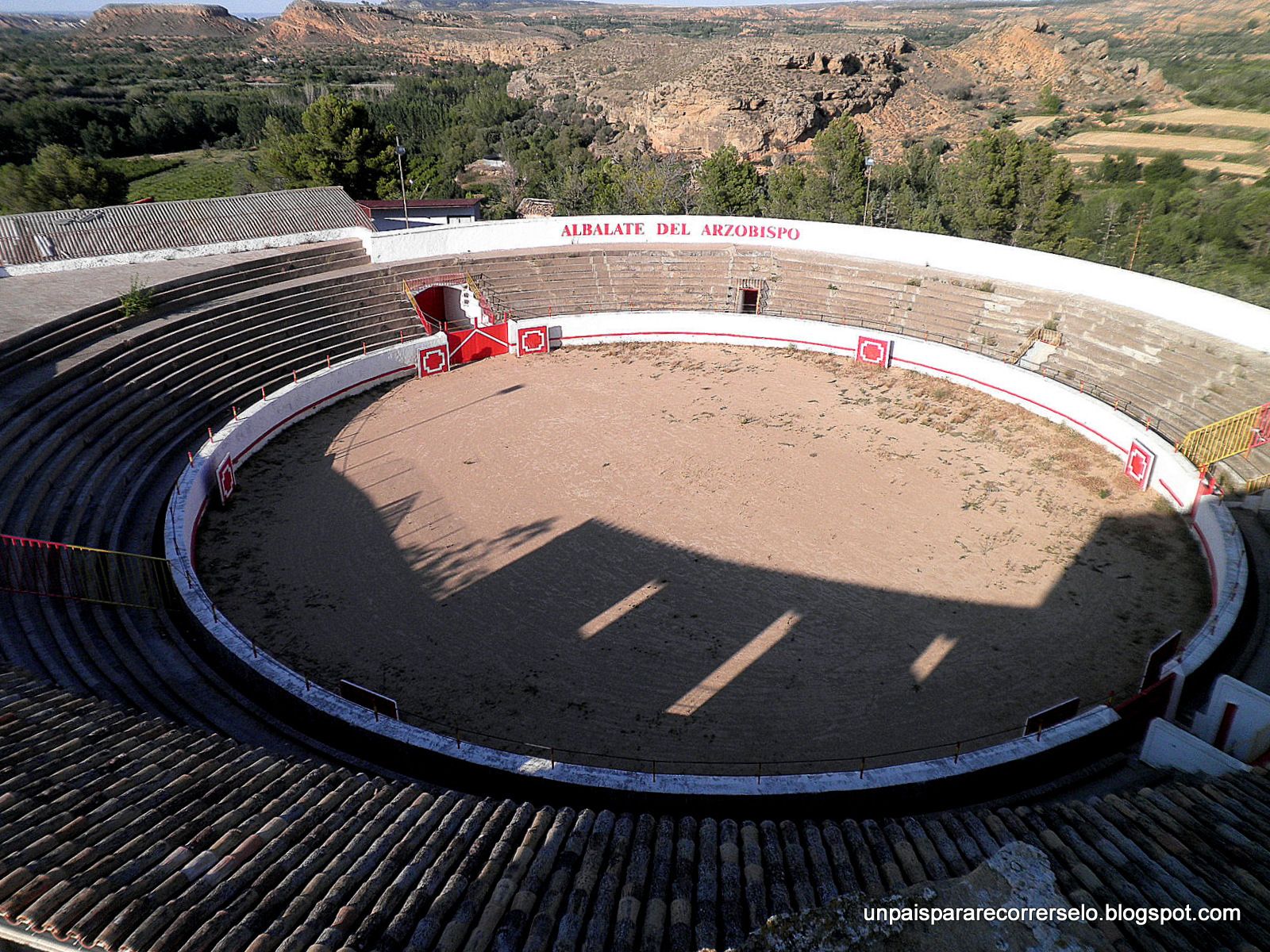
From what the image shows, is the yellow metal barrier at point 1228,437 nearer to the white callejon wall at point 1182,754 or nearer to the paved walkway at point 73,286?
the white callejon wall at point 1182,754

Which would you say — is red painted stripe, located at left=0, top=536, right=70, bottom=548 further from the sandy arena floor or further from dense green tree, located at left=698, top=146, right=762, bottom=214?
dense green tree, located at left=698, top=146, right=762, bottom=214

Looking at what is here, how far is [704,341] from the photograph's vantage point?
34844 mm

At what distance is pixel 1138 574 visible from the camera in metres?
19.6

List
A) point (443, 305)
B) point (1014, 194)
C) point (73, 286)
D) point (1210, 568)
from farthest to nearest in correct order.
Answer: point (1014, 194) < point (443, 305) < point (73, 286) < point (1210, 568)

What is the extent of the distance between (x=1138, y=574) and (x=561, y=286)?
24.6 m

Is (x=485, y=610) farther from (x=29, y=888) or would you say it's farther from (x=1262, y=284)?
(x=1262, y=284)

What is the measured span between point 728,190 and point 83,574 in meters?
40.4

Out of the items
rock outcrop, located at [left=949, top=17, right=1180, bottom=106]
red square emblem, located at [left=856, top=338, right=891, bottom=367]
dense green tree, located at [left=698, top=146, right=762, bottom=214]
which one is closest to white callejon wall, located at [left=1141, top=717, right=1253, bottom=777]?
red square emblem, located at [left=856, top=338, right=891, bottom=367]

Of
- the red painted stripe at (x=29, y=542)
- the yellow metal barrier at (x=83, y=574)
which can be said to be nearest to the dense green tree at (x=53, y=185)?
the yellow metal barrier at (x=83, y=574)

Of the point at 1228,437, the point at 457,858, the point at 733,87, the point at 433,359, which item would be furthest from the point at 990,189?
the point at 733,87

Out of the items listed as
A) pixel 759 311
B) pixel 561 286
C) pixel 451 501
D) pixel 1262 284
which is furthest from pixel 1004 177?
pixel 451 501

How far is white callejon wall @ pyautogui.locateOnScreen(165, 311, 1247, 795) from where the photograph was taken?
1273 centimetres

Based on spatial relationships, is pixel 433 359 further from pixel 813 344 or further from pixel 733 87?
pixel 733 87

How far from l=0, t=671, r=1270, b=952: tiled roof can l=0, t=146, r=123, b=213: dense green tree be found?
148ft
